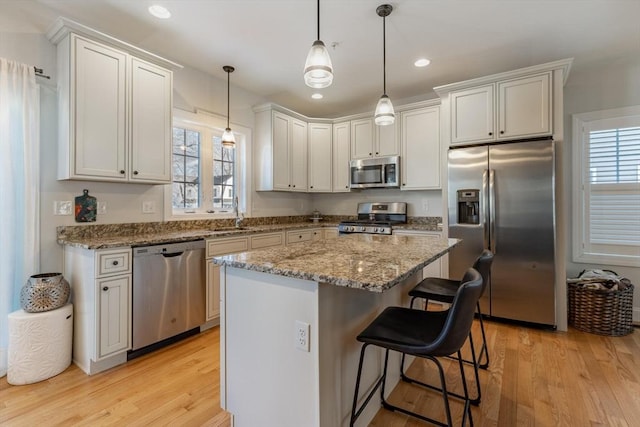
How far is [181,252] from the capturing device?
8.71 ft

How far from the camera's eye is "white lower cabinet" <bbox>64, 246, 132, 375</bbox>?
2.16m

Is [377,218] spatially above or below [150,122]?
below

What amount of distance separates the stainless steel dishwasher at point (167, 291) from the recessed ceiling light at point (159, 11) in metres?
1.87

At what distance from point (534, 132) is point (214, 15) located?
311 centimetres

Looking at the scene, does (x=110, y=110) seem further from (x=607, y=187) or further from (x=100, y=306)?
(x=607, y=187)

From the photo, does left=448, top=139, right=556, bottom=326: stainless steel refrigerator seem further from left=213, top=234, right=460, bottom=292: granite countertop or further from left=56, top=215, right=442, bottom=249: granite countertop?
left=213, top=234, right=460, bottom=292: granite countertop

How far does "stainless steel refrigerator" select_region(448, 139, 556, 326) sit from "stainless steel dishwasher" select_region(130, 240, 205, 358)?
266 cm

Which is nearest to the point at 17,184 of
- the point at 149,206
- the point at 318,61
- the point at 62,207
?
the point at 62,207

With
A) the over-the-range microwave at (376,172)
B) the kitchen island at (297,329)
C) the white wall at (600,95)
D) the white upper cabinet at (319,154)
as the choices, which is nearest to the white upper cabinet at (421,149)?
the over-the-range microwave at (376,172)

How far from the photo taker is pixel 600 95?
3381mm

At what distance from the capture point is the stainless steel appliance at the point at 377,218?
4.00m

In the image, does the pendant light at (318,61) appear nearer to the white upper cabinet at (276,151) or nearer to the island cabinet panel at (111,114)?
the island cabinet panel at (111,114)

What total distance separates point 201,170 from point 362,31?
89.7 inches

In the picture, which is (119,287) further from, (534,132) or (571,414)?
(534,132)
